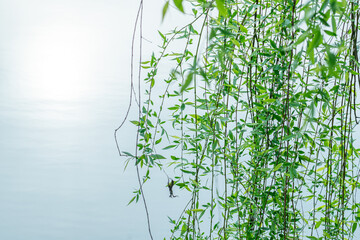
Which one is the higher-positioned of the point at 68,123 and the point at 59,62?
the point at 59,62

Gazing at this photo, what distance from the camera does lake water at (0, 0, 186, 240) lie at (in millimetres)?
2967

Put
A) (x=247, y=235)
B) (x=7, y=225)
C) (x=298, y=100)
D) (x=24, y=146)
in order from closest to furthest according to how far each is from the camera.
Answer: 1. (x=298, y=100)
2. (x=247, y=235)
3. (x=7, y=225)
4. (x=24, y=146)

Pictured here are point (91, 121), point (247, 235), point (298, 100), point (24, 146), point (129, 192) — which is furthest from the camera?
point (91, 121)

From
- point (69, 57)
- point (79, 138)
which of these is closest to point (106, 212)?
point (79, 138)

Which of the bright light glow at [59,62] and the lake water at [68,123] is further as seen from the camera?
the bright light glow at [59,62]

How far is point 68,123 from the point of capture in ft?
13.0

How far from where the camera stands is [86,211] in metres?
3.03

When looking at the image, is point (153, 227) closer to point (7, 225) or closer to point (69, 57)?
point (7, 225)

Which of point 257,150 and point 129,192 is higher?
point 129,192

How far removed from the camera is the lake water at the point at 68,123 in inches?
117

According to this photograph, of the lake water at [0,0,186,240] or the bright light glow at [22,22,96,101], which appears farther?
the bright light glow at [22,22,96,101]

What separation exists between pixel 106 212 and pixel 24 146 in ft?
3.42

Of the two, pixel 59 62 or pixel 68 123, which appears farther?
pixel 59 62

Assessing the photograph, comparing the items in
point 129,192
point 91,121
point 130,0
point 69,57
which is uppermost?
point 130,0
